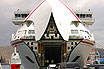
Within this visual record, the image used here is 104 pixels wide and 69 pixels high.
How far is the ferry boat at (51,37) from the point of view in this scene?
24.4 metres

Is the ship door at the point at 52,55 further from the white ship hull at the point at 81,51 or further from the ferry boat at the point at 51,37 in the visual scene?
the white ship hull at the point at 81,51

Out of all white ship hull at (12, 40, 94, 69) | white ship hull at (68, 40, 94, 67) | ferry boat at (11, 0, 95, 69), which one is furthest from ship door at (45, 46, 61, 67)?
white ship hull at (68, 40, 94, 67)

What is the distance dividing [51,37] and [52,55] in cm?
349

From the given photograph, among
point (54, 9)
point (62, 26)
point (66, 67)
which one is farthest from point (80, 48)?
point (66, 67)

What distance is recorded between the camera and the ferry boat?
961 inches

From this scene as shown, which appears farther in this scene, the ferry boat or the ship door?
the ship door

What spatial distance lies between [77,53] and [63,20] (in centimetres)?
383

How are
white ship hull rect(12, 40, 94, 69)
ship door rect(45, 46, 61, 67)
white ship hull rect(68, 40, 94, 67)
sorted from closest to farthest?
white ship hull rect(12, 40, 94, 69), white ship hull rect(68, 40, 94, 67), ship door rect(45, 46, 61, 67)

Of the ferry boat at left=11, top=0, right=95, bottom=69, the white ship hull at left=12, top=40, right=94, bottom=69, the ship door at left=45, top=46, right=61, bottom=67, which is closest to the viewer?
the ferry boat at left=11, top=0, right=95, bottom=69

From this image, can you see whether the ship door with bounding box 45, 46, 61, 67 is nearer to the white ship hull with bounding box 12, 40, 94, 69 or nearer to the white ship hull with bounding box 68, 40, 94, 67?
the white ship hull with bounding box 12, 40, 94, 69

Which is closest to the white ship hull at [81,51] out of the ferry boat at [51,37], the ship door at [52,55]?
the ferry boat at [51,37]

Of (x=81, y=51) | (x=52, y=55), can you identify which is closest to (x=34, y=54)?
(x=52, y=55)

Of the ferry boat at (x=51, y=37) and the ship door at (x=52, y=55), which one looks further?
the ship door at (x=52, y=55)

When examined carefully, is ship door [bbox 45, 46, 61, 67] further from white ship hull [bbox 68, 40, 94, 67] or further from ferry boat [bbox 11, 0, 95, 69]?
white ship hull [bbox 68, 40, 94, 67]
